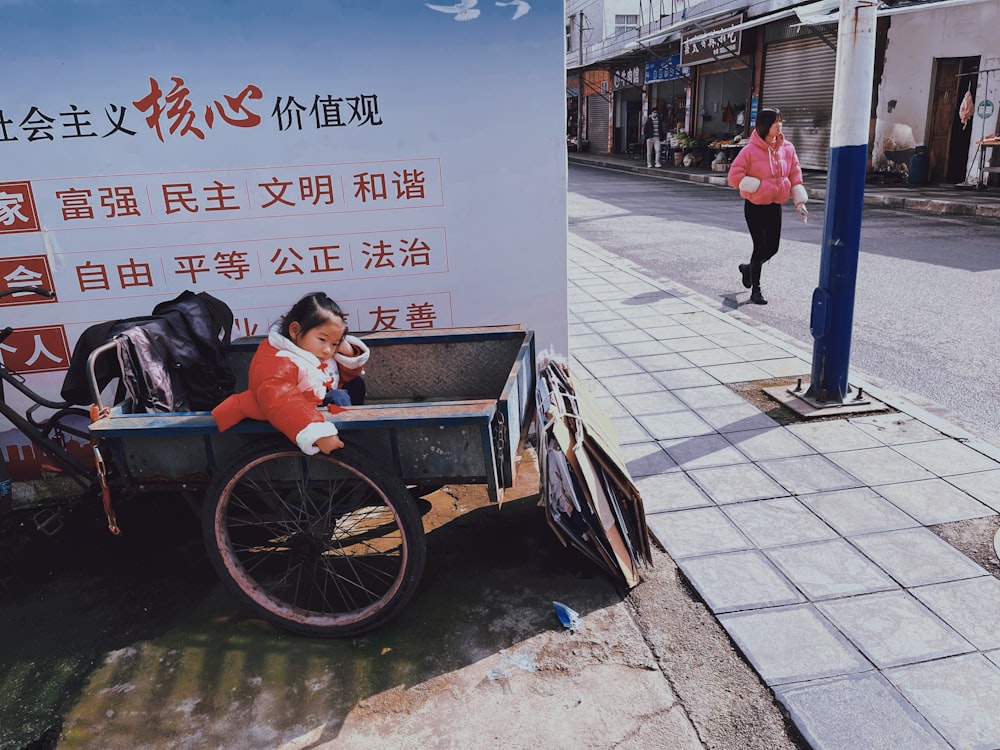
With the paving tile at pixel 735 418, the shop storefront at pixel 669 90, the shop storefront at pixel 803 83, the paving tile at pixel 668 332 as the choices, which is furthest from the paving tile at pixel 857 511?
the shop storefront at pixel 669 90

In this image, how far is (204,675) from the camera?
9.21 feet

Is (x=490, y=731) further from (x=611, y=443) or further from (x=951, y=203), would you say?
(x=951, y=203)

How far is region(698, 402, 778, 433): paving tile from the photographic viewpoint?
4.64m

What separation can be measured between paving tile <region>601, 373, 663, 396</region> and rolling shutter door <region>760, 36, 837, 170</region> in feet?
54.0

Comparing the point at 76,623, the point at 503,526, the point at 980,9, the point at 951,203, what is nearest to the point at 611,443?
the point at 503,526

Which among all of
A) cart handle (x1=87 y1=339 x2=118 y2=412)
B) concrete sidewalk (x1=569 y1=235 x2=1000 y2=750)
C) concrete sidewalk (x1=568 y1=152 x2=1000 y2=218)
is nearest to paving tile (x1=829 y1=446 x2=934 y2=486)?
concrete sidewalk (x1=569 y1=235 x2=1000 y2=750)

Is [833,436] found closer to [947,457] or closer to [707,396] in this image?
[947,457]

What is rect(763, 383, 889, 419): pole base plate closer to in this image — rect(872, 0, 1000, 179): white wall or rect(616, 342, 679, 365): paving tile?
rect(616, 342, 679, 365): paving tile

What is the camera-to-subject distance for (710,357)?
5.92 meters

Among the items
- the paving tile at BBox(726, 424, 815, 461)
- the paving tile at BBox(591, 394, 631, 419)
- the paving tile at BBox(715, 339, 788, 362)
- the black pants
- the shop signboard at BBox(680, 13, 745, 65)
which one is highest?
the shop signboard at BBox(680, 13, 745, 65)

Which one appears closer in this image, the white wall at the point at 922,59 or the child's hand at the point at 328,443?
the child's hand at the point at 328,443

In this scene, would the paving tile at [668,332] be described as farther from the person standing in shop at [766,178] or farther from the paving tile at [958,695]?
the paving tile at [958,695]

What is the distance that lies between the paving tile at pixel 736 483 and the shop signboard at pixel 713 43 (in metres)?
19.4

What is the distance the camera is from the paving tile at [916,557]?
313cm
